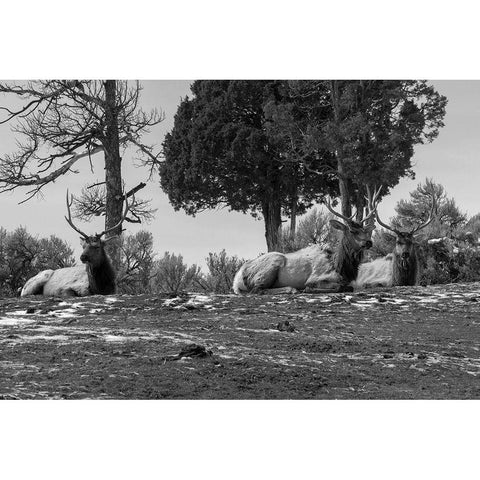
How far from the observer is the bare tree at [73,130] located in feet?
18.7

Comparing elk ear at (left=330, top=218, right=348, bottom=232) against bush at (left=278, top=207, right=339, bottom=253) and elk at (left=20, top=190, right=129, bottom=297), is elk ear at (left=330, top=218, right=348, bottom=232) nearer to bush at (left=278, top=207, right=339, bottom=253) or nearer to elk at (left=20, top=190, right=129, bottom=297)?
bush at (left=278, top=207, right=339, bottom=253)

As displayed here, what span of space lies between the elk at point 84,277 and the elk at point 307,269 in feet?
3.80

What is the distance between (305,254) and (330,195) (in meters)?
0.98

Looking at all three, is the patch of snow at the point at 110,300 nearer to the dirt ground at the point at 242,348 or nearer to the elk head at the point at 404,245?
the dirt ground at the point at 242,348

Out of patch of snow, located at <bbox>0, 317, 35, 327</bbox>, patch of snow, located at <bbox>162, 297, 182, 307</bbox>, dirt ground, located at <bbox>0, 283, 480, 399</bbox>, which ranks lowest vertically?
dirt ground, located at <bbox>0, 283, 480, 399</bbox>

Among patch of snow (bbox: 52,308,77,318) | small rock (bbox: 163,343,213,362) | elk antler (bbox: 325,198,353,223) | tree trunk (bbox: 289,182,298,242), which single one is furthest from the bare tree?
small rock (bbox: 163,343,213,362)

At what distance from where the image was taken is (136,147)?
236 inches

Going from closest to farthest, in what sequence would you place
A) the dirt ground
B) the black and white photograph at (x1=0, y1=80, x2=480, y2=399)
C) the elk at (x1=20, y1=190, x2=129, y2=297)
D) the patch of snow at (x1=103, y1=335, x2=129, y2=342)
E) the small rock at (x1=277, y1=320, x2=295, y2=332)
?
the dirt ground → the patch of snow at (x1=103, y1=335, x2=129, y2=342) → the small rock at (x1=277, y1=320, x2=295, y2=332) → the black and white photograph at (x1=0, y1=80, x2=480, y2=399) → the elk at (x1=20, y1=190, x2=129, y2=297)

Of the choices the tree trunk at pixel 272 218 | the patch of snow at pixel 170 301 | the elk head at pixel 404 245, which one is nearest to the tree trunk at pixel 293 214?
the tree trunk at pixel 272 218

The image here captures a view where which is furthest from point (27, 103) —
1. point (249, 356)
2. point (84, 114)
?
point (249, 356)

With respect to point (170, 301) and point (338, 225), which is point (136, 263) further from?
point (338, 225)

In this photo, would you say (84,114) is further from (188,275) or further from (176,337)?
(176,337)

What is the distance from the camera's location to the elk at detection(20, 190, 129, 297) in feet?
20.4

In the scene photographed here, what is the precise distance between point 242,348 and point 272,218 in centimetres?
191
